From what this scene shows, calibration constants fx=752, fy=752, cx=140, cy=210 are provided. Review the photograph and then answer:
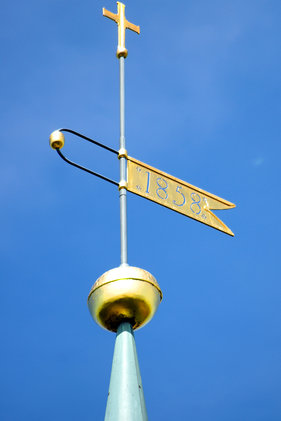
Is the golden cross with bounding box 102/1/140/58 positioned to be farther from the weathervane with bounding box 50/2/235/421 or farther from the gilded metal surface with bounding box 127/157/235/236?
the gilded metal surface with bounding box 127/157/235/236

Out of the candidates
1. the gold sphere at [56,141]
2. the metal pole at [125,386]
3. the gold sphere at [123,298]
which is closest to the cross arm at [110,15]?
the gold sphere at [56,141]

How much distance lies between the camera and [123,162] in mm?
7539

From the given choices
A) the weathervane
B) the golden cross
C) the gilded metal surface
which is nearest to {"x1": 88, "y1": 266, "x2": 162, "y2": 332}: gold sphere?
the weathervane

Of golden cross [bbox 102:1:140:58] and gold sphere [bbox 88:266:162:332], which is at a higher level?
golden cross [bbox 102:1:140:58]

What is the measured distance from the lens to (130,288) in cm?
630

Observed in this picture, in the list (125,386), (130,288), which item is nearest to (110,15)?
(130,288)

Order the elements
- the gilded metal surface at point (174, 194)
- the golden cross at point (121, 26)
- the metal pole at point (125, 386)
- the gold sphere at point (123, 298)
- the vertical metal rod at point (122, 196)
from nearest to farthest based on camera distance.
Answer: the metal pole at point (125, 386), the gold sphere at point (123, 298), the vertical metal rod at point (122, 196), the gilded metal surface at point (174, 194), the golden cross at point (121, 26)

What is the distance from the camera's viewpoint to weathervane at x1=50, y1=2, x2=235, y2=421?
18.8ft

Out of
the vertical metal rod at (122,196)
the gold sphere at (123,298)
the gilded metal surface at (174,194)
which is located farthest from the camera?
the gilded metal surface at (174,194)

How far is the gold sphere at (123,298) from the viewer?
20.7 ft

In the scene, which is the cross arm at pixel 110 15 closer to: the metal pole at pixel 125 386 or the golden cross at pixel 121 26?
the golden cross at pixel 121 26

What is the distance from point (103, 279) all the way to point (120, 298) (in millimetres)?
233

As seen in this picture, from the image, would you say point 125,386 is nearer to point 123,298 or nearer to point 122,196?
point 123,298

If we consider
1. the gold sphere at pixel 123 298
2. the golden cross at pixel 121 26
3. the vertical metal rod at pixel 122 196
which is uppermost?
the golden cross at pixel 121 26
